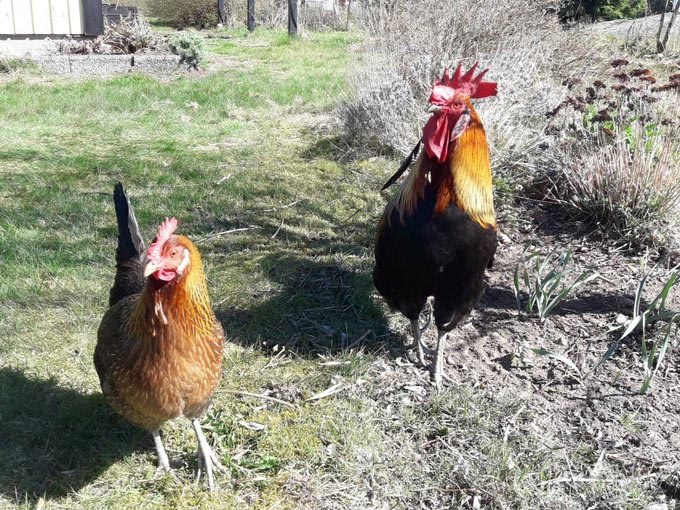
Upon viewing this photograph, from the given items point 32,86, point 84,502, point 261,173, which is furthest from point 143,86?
point 84,502

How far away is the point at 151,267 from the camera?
2.14 metres

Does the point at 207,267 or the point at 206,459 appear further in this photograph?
the point at 207,267

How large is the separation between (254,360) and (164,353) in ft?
4.11

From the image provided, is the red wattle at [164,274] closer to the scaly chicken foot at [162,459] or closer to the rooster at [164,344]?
the rooster at [164,344]

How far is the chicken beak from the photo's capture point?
2.13 m

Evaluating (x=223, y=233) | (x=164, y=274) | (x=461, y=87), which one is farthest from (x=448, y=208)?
(x=223, y=233)

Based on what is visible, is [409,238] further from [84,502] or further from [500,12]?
[500,12]

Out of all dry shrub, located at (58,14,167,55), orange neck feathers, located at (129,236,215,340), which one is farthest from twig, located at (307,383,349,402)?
dry shrub, located at (58,14,167,55)

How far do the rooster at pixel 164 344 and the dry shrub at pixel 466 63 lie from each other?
150 inches

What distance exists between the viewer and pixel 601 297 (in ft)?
13.3

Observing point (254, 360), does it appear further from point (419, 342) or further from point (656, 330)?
point (656, 330)

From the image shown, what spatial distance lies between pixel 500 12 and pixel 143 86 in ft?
18.4

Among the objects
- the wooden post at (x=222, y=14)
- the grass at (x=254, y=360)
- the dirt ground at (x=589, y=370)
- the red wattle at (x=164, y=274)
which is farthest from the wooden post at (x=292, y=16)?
the red wattle at (x=164, y=274)

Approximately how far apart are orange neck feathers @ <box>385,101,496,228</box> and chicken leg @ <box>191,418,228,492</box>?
152 cm
